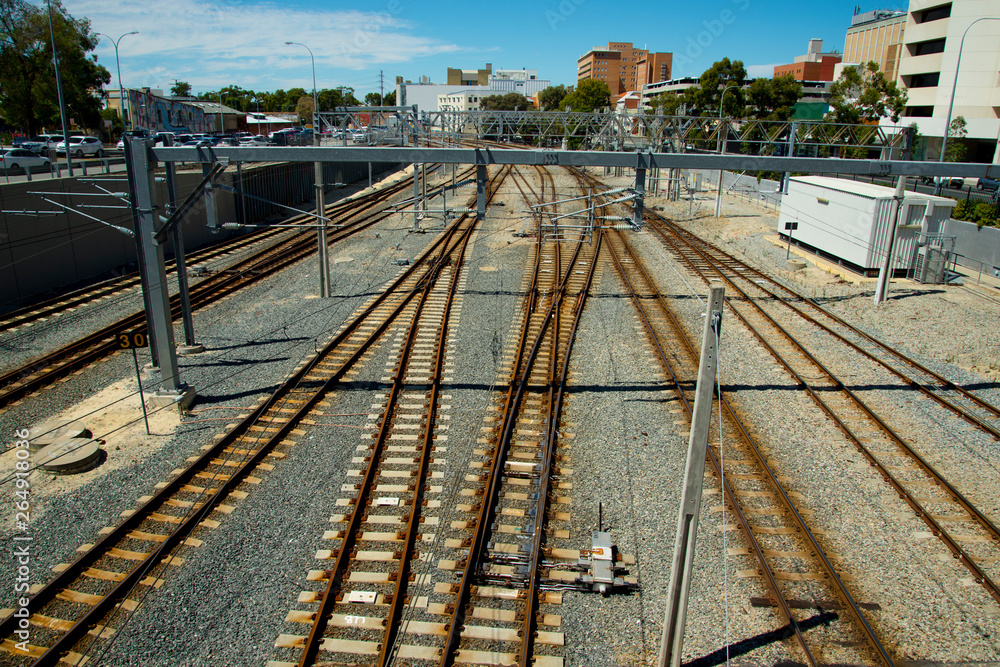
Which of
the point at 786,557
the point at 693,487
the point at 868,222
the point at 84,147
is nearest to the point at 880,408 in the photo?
the point at 786,557

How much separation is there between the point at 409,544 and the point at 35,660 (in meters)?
3.44

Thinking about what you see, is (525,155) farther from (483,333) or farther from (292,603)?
(292,603)

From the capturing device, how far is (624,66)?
6097 inches

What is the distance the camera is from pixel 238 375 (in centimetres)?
1186

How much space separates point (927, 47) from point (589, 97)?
4786 cm

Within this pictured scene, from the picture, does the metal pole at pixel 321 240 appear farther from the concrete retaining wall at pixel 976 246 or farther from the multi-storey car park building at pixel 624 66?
the multi-storey car park building at pixel 624 66

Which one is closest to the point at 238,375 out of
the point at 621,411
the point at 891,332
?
the point at 621,411

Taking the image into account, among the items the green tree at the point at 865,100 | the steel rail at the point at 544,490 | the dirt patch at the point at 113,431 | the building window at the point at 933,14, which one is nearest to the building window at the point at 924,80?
the building window at the point at 933,14

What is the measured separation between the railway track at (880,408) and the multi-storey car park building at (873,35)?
245 feet

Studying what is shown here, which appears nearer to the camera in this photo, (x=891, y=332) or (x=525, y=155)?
(x=525, y=155)

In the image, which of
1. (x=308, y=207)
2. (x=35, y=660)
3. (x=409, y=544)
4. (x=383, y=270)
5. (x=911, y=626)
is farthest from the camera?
(x=308, y=207)

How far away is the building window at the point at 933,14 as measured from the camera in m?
43.1

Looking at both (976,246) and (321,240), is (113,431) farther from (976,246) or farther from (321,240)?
(976,246)

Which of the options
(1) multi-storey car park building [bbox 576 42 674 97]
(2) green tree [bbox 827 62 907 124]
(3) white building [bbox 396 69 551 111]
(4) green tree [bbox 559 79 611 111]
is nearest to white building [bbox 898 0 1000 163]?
(2) green tree [bbox 827 62 907 124]
